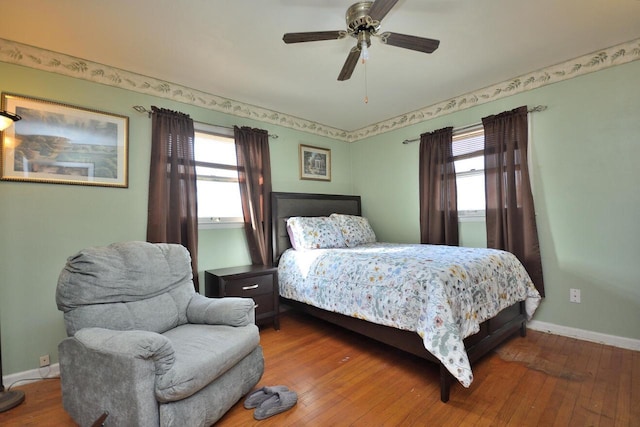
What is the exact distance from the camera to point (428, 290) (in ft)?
5.95

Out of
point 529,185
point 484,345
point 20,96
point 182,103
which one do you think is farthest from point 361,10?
point 20,96

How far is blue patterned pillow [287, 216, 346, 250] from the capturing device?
3.18 meters

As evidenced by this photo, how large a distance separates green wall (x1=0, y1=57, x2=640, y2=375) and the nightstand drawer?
0.51 meters

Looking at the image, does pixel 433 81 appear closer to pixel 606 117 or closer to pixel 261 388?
pixel 606 117

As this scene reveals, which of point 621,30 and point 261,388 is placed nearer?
point 261,388

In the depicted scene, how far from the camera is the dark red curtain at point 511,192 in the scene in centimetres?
272

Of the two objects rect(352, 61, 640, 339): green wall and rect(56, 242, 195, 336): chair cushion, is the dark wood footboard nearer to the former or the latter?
rect(352, 61, 640, 339): green wall

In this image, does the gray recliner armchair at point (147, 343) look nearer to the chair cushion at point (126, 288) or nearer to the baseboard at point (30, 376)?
the chair cushion at point (126, 288)

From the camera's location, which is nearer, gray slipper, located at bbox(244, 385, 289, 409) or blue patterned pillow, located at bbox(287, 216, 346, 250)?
gray slipper, located at bbox(244, 385, 289, 409)

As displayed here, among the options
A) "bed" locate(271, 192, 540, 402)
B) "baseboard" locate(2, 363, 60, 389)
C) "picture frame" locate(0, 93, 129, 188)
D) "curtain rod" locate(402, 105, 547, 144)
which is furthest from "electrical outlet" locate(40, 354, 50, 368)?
"curtain rod" locate(402, 105, 547, 144)

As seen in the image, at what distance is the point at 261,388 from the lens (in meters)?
1.85

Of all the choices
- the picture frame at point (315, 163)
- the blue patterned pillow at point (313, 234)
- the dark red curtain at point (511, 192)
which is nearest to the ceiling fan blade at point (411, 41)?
the dark red curtain at point (511, 192)

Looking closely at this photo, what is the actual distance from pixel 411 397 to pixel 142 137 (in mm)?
3004

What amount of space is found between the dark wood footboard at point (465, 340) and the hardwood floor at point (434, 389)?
14 centimetres
